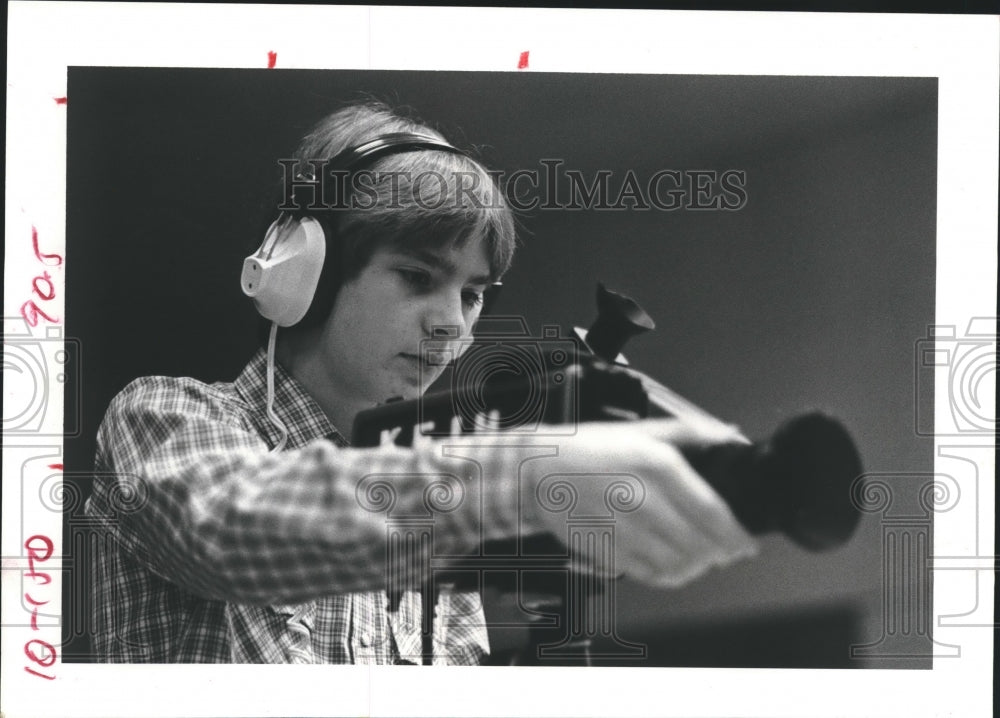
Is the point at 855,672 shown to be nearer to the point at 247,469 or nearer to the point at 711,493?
the point at 711,493

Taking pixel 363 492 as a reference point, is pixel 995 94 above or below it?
above

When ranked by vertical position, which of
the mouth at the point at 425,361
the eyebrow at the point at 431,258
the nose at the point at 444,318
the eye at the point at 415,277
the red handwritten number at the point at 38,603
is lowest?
the red handwritten number at the point at 38,603

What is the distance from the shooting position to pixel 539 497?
7.93ft

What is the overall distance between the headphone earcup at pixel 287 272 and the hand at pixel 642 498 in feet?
2.31

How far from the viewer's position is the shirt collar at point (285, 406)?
2.39 meters

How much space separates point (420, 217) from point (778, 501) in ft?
3.72

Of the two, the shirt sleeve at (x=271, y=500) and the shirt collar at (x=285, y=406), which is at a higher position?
the shirt collar at (x=285, y=406)

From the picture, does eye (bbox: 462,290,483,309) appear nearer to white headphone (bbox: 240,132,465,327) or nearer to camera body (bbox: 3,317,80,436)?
white headphone (bbox: 240,132,465,327)

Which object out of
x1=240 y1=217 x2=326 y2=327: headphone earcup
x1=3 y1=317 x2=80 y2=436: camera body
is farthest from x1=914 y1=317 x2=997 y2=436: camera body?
x1=3 y1=317 x2=80 y2=436: camera body

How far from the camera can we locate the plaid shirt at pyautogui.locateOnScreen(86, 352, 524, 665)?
2.35 metres

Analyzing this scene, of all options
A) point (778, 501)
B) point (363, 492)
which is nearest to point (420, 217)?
point (363, 492)

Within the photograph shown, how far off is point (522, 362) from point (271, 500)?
0.70 metres

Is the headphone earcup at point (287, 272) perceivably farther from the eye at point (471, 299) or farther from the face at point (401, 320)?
the eye at point (471, 299)

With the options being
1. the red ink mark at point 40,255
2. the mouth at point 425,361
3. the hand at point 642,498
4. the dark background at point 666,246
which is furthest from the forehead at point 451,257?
the red ink mark at point 40,255
